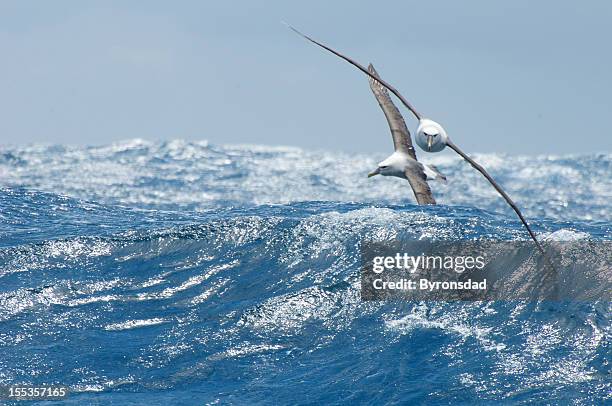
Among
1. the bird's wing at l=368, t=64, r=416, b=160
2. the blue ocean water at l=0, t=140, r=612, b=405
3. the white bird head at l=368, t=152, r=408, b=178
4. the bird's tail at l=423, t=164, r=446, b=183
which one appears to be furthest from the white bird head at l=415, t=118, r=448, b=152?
the blue ocean water at l=0, t=140, r=612, b=405

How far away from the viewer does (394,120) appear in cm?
2738

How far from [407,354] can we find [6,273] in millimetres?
15617

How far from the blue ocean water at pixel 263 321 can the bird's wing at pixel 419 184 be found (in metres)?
5.17

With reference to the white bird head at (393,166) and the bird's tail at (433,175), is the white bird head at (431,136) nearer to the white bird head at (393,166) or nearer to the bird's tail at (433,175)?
the bird's tail at (433,175)

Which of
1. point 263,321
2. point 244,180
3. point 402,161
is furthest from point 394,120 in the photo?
point 244,180

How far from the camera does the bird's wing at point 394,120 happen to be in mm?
26906

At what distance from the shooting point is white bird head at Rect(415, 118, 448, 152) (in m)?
22.5

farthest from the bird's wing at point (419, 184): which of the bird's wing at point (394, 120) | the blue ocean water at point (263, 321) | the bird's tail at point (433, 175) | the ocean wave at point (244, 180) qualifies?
the ocean wave at point (244, 180)

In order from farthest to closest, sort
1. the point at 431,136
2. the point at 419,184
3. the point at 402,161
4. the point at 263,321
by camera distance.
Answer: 1. the point at 263,321
2. the point at 402,161
3. the point at 419,184
4. the point at 431,136

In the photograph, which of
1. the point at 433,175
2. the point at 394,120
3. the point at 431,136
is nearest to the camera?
the point at 431,136

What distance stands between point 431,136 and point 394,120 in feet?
16.5

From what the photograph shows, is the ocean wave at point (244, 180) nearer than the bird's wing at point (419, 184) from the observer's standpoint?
No

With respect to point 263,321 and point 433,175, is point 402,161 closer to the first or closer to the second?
point 433,175

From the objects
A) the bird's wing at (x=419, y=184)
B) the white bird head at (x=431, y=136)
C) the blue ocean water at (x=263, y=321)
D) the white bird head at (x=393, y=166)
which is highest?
the white bird head at (x=431, y=136)
